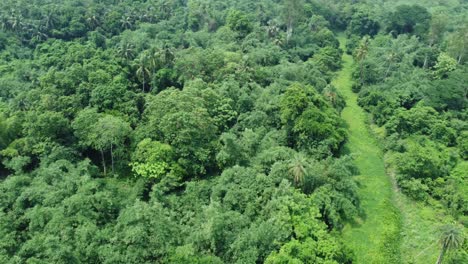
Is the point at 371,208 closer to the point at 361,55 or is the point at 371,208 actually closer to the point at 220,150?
the point at 220,150

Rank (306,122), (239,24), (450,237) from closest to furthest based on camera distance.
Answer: (450,237) < (306,122) < (239,24)

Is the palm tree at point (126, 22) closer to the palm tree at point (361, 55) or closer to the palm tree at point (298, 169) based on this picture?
Answer: the palm tree at point (361, 55)

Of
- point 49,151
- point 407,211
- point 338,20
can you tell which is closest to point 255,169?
point 407,211

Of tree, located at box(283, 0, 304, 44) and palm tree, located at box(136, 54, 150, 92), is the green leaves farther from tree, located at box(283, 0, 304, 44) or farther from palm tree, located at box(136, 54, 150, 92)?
tree, located at box(283, 0, 304, 44)

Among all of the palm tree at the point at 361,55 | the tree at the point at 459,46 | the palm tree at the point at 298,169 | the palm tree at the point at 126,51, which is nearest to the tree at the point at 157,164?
the palm tree at the point at 298,169

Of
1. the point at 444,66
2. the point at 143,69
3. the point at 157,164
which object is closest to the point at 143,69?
the point at 143,69

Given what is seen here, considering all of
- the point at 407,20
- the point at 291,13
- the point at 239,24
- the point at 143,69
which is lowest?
the point at 143,69

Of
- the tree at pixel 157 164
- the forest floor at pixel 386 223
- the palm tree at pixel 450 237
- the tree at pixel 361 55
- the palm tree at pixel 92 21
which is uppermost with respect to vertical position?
the palm tree at pixel 92 21

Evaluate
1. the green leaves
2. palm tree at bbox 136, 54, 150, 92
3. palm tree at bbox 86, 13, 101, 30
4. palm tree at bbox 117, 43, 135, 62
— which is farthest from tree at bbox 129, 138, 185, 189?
palm tree at bbox 86, 13, 101, 30
